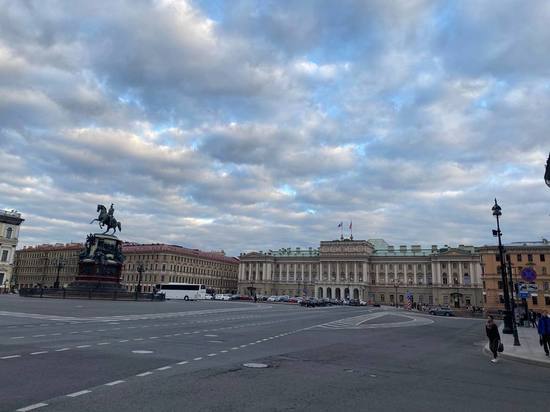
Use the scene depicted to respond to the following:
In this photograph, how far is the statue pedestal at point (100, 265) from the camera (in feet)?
216

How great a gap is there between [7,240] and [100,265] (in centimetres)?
7945

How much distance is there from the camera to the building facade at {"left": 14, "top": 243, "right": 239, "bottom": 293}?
164125 millimetres

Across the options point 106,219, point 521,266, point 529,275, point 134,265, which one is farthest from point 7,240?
point 529,275

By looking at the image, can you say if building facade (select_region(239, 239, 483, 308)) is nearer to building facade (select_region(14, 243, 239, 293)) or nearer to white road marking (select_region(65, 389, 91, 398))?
building facade (select_region(14, 243, 239, 293))

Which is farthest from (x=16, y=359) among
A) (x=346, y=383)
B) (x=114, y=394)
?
(x=346, y=383)

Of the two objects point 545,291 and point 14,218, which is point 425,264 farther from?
point 14,218

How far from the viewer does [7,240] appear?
128750mm

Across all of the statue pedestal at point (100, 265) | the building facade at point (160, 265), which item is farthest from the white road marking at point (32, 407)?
the building facade at point (160, 265)

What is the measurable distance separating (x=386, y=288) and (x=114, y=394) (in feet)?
614

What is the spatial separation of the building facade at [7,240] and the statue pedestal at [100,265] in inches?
2854

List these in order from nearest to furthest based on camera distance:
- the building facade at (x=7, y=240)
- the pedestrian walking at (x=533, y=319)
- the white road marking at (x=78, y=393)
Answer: the white road marking at (x=78, y=393)
the pedestrian walking at (x=533, y=319)
the building facade at (x=7, y=240)

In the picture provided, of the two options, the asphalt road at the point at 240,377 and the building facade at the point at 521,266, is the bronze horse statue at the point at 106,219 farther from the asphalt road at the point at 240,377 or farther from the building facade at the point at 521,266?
the building facade at the point at 521,266

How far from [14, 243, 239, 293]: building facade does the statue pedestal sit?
95282mm

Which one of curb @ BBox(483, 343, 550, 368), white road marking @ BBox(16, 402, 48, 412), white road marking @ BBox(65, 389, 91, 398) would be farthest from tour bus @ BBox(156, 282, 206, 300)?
white road marking @ BBox(16, 402, 48, 412)
